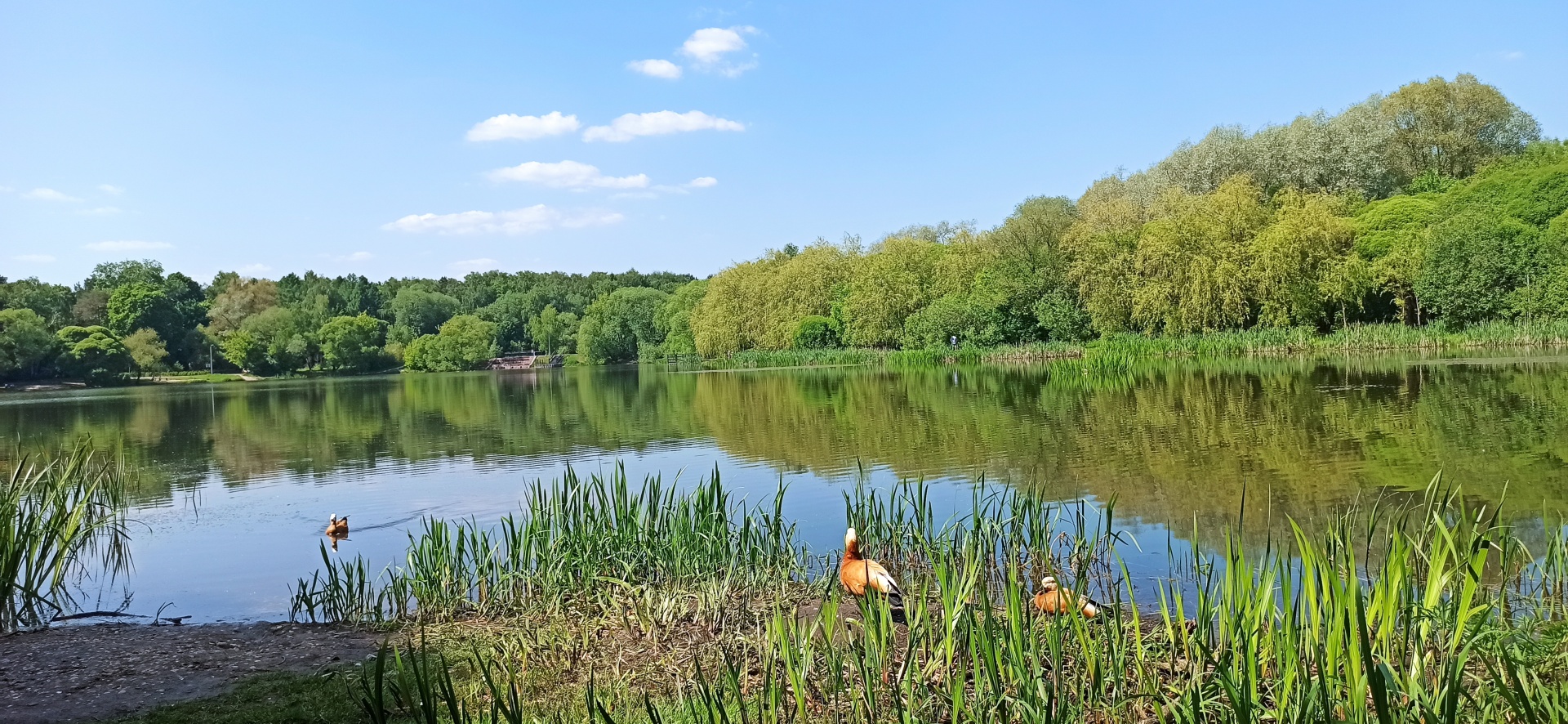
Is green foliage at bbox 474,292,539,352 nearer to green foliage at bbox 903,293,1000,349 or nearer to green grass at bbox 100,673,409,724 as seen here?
green foliage at bbox 903,293,1000,349

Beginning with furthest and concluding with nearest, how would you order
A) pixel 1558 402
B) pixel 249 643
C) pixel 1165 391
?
1. pixel 1165 391
2. pixel 1558 402
3. pixel 249 643

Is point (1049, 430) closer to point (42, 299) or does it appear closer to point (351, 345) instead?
point (351, 345)

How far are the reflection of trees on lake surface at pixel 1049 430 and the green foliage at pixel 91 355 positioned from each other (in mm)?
40625

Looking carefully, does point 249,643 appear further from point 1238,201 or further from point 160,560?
point 1238,201

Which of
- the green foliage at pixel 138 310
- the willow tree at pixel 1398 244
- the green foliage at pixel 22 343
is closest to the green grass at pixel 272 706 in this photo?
the willow tree at pixel 1398 244

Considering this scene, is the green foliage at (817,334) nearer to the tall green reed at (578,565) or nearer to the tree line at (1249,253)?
the tree line at (1249,253)

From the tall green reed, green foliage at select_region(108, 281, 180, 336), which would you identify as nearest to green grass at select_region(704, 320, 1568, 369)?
the tall green reed

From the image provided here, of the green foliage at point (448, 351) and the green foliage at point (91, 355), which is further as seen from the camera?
the green foliage at point (448, 351)

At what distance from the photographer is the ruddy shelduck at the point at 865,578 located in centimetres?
605

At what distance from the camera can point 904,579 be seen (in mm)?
8000

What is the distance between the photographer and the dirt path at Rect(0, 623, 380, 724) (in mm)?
5449

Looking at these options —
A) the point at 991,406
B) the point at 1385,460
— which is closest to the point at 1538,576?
the point at 1385,460

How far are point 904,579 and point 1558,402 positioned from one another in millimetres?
16053

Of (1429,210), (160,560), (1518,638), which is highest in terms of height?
(1429,210)
